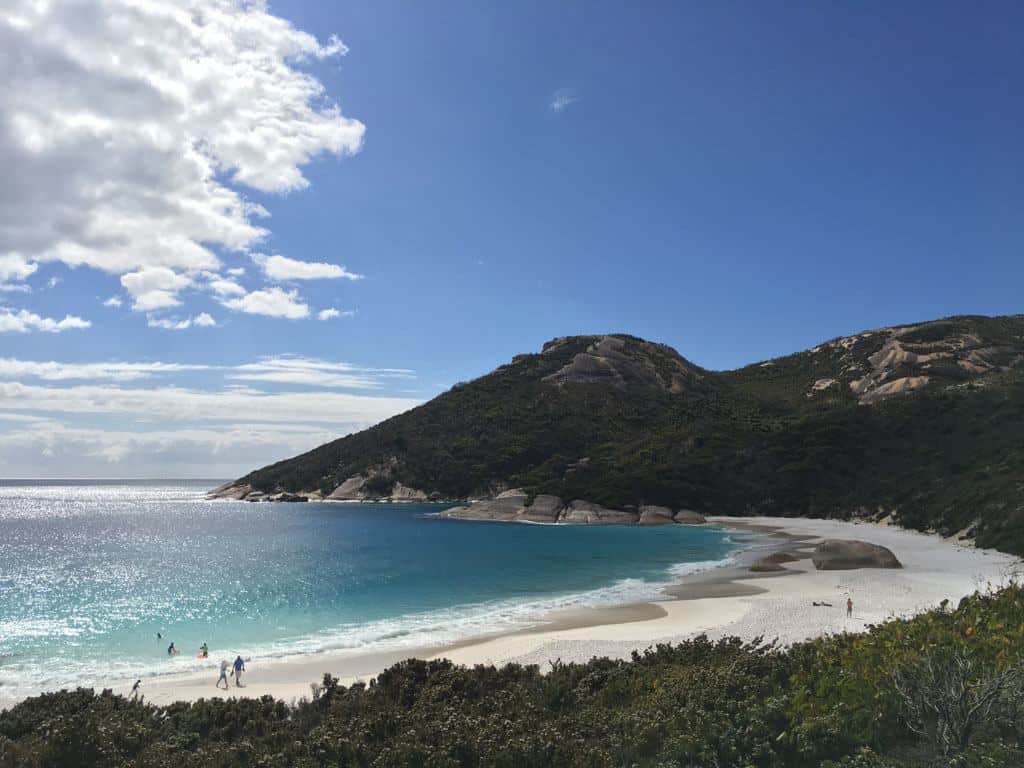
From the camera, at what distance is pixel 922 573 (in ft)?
131

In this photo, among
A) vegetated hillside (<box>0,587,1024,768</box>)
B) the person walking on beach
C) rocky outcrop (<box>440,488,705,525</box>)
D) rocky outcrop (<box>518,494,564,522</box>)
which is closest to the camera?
vegetated hillside (<box>0,587,1024,768</box>)

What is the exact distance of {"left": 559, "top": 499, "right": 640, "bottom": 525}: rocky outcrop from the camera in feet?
312

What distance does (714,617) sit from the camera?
3048 centimetres

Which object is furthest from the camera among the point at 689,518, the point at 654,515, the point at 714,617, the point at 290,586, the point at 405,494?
the point at 405,494

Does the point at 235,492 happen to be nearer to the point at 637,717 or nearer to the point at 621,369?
the point at 621,369

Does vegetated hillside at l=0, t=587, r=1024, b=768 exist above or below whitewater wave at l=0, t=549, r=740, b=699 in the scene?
above

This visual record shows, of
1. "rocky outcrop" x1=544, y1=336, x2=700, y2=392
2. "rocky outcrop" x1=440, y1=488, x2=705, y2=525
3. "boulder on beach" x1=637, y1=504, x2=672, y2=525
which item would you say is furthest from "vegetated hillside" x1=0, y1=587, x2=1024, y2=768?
"rocky outcrop" x1=544, y1=336, x2=700, y2=392

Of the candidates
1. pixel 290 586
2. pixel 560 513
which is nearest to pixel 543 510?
pixel 560 513

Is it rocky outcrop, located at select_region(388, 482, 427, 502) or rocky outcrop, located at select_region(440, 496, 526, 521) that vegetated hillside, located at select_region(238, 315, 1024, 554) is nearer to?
rocky outcrop, located at select_region(388, 482, 427, 502)

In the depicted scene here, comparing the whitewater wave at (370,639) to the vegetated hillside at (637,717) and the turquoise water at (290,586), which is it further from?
the vegetated hillside at (637,717)

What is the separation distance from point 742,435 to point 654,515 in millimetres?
32392

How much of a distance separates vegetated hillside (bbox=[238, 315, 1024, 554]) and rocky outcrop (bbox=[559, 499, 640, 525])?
2183mm

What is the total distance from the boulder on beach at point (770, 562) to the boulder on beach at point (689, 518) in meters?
39.4

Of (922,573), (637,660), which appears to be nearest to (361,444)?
(922,573)
